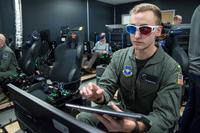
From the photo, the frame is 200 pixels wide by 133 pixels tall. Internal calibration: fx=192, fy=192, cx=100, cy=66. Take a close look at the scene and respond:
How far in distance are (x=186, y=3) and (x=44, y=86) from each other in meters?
7.15

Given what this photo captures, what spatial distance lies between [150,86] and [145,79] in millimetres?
59

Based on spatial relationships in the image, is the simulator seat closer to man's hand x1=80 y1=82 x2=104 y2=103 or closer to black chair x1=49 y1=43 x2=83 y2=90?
black chair x1=49 y1=43 x2=83 y2=90

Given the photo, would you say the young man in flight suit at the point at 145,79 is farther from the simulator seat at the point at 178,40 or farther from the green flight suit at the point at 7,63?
the green flight suit at the point at 7,63

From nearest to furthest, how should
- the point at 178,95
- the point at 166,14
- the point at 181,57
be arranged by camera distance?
the point at 178,95, the point at 181,57, the point at 166,14

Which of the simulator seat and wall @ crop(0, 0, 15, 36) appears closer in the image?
the simulator seat

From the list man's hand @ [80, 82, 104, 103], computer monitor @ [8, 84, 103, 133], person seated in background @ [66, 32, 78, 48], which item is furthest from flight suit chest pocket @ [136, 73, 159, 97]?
person seated in background @ [66, 32, 78, 48]

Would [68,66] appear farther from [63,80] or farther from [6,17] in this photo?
[6,17]

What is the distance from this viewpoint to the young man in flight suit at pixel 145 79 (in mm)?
1129

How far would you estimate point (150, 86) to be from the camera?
1.26 meters

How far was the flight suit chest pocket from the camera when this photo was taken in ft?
4.07

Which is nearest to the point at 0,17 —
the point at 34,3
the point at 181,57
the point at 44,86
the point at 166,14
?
the point at 34,3

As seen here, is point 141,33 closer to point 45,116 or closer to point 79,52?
point 45,116

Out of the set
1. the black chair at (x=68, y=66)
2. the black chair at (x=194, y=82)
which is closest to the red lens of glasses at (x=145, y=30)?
the black chair at (x=194, y=82)

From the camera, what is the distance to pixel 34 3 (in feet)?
20.5
